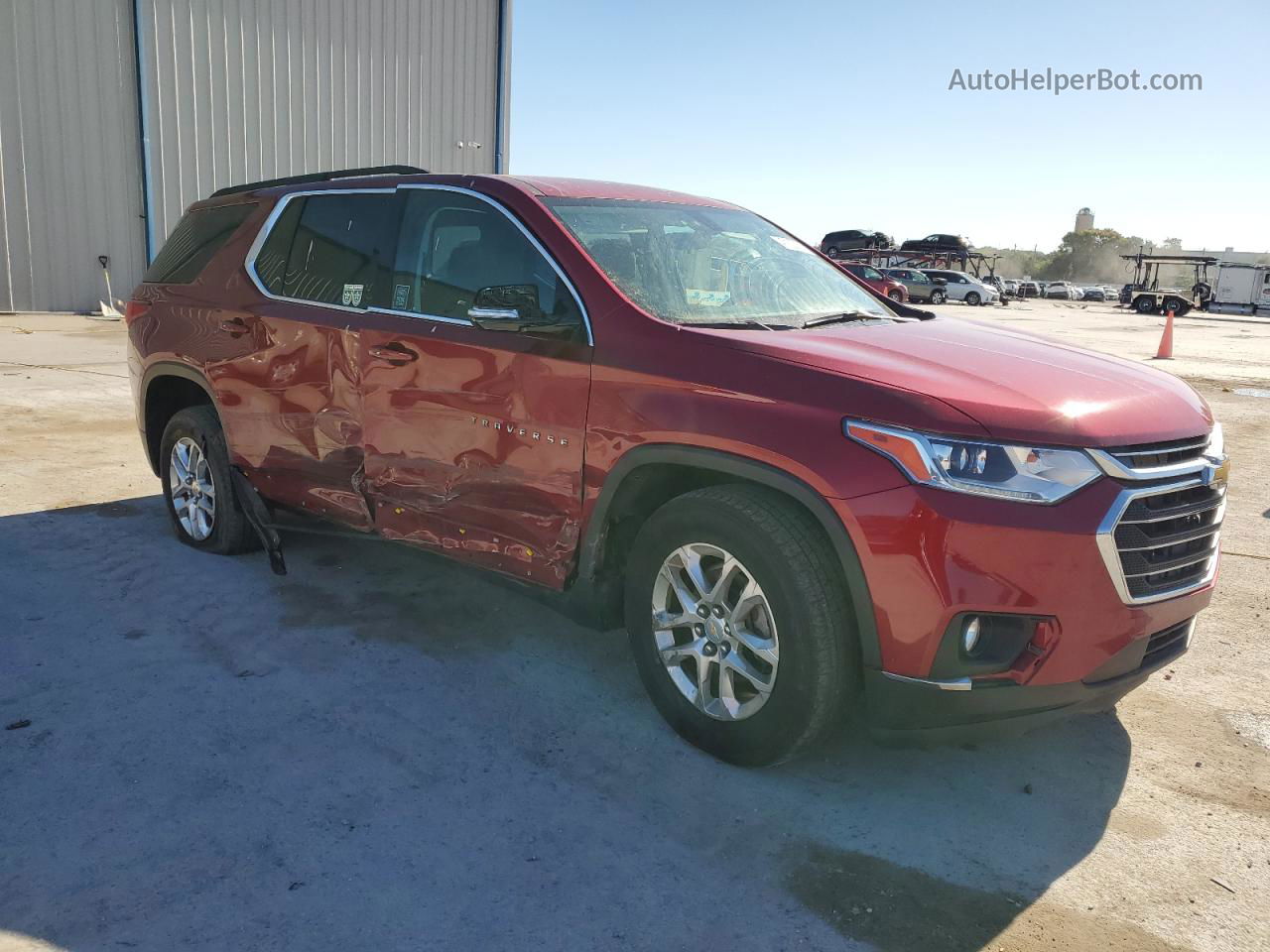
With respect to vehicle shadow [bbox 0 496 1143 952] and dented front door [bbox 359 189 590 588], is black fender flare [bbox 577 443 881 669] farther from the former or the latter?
vehicle shadow [bbox 0 496 1143 952]

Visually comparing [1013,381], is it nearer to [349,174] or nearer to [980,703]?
[980,703]

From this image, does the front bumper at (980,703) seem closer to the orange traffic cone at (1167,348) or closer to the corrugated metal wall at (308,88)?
the orange traffic cone at (1167,348)

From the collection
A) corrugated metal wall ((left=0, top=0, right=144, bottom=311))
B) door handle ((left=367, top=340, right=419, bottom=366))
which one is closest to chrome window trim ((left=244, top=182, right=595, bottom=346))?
door handle ((left=367, top=340, right=419, bottom=366))

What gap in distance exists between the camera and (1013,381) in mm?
3078

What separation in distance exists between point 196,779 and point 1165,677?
12.2 feet

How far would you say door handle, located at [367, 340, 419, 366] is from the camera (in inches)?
159

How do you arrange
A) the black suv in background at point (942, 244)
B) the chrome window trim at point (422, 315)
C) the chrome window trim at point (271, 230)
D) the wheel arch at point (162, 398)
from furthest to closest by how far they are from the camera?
1. the black suv in background at point (942, 244)
2. the wheel arch at point (162, 398)
3. the chrome window trim at point (271, 230)
4. the chrome window trim at point (422, 315)

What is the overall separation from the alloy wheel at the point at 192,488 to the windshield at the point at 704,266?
257 cm

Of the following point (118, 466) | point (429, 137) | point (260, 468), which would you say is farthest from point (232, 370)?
point (429, 137)

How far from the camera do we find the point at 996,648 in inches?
112

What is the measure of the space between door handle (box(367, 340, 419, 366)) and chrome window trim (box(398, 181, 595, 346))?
0.65 m

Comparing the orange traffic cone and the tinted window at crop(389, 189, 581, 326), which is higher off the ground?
the tinted window at crop(389, 189, 581, 326)

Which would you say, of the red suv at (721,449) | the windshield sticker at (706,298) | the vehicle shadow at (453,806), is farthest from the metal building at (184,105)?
the windshield sticker at (706,298)

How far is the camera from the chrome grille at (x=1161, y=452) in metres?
2.89
